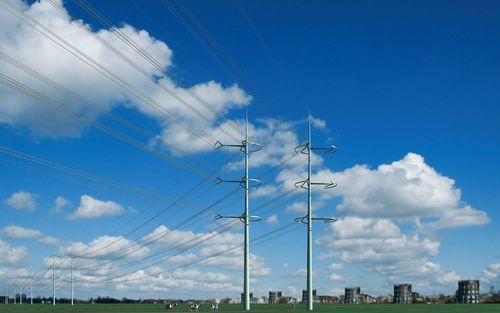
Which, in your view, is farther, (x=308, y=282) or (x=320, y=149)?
(x=320, y=149)

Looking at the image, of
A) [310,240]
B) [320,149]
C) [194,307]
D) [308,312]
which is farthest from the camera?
[194,307]

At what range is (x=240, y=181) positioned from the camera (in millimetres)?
94625

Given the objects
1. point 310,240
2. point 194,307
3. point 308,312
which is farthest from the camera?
point 194,307

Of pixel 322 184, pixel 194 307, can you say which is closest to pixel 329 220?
pixel 322 184

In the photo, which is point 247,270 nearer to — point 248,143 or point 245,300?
point 245,300

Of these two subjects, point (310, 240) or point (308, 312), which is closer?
point (308, 312)

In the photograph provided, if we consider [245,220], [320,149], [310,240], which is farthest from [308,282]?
[320,149]

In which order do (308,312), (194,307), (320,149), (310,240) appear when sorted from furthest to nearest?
(194,307), (320,149), (310,240), (308,312)

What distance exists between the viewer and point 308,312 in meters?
82.5

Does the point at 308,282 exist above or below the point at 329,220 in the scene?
below

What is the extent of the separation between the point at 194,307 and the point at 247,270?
935 inches

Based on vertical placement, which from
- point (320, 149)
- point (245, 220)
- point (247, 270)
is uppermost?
point (320, 149)

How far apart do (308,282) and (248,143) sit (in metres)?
21.0

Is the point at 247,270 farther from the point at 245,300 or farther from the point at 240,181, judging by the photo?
the point at 240,181
